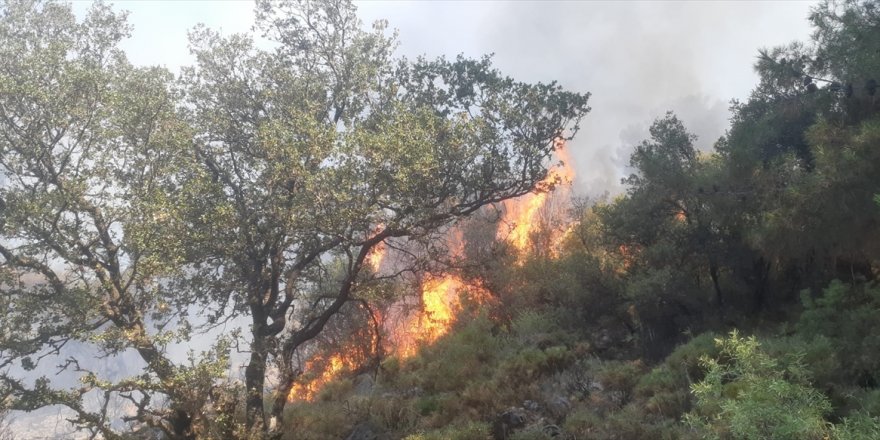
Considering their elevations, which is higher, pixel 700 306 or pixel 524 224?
pixel 524 224

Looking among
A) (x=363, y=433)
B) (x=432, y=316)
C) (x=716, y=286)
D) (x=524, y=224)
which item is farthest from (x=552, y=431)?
(x=524, y=224)

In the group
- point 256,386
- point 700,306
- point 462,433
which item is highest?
point 256,386

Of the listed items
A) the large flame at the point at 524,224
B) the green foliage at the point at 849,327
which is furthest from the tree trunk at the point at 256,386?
the green foliage at the point at 849,327

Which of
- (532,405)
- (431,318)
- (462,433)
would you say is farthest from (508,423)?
(431,318)

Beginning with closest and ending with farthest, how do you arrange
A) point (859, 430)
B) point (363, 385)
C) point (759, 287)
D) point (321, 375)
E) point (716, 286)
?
point (859, 430) < point (759, 287) < point (716, 286) < point (363, 385) < point (321, 375)

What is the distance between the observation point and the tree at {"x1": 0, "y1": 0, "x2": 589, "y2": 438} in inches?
468

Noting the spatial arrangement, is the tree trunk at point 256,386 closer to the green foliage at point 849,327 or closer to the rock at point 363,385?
the rock at point 363,385

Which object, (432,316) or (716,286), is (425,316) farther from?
(716,286)

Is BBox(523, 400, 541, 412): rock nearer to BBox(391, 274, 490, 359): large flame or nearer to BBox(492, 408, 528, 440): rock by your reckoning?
BBox(492, 408, 528, 440): rock

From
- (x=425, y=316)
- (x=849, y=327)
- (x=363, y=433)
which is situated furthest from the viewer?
(x=425, y=316)

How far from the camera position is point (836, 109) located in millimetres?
16344

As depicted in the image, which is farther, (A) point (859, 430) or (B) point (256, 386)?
(B) point (256, 386)

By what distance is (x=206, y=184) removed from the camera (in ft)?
43.4

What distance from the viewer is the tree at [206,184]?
1188 cm
